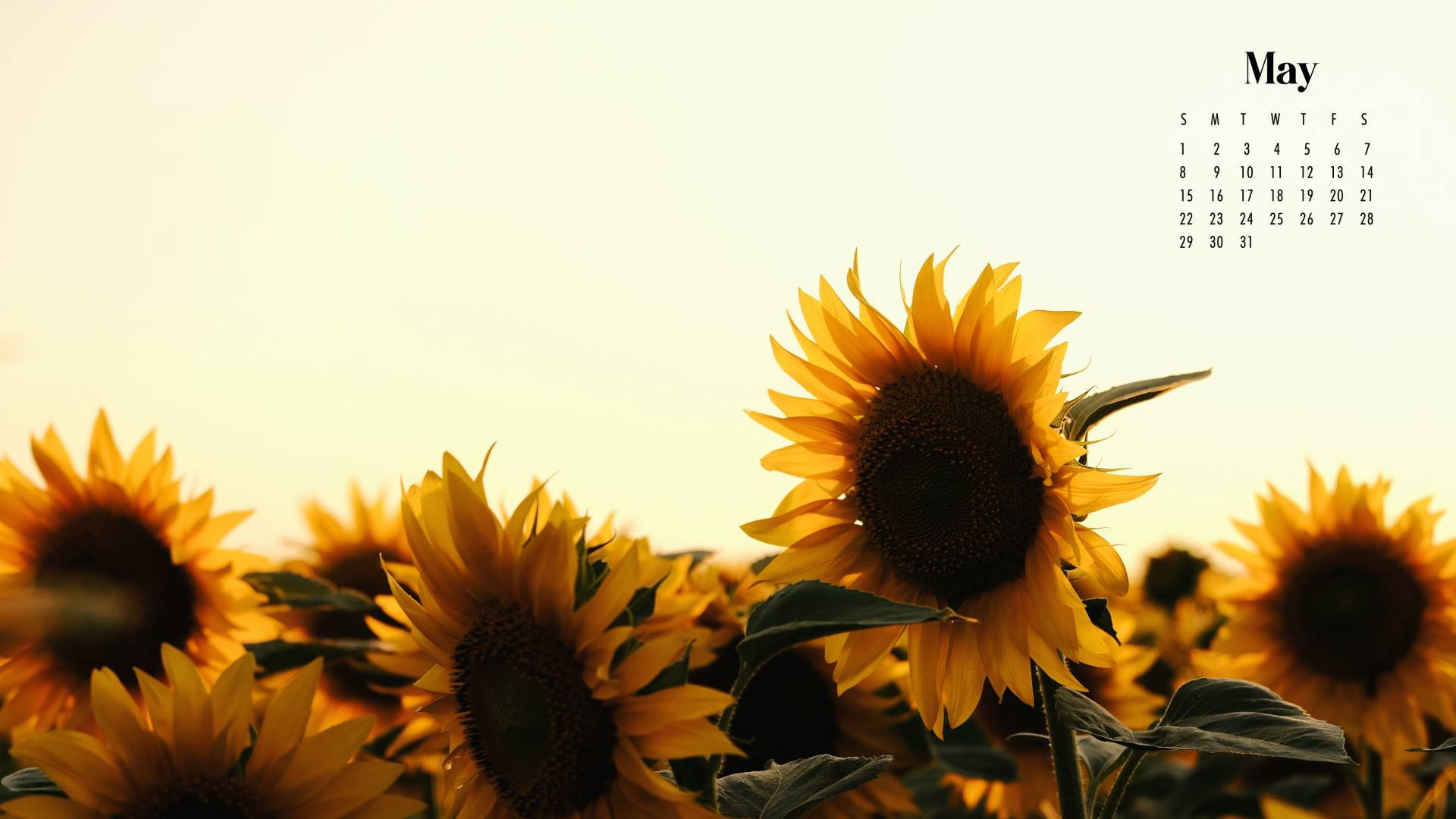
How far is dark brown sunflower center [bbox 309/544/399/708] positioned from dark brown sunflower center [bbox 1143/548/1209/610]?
16.5 ft

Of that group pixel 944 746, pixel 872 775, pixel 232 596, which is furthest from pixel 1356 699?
pixel 232 596

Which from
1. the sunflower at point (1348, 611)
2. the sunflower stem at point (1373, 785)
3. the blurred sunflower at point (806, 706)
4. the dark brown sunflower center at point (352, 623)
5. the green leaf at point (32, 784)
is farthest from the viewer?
the dark brown sunflower center at point (352, 623)

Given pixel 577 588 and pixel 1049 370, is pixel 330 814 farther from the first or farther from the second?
pixel 1049 370

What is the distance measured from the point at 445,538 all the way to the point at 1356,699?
352cm

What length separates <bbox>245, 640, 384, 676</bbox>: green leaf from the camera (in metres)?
3.06

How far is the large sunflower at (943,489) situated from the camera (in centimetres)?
203

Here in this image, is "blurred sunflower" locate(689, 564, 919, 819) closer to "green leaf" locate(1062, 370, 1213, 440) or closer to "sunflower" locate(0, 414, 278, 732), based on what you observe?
"sunflower" locate(0, 414, 278, 732)

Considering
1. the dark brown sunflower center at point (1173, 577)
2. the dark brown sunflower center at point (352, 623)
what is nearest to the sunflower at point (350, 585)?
the dark brown sunflower center at point (352, 623)

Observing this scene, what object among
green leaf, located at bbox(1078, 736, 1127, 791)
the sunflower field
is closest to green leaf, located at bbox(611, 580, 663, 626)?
the sunflower field

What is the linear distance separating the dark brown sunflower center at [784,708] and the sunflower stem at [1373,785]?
1675 mm

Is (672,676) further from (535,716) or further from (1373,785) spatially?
(1373,785)

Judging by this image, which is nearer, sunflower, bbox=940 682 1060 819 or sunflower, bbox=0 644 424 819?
sunflower, bbox=0 644 424 819

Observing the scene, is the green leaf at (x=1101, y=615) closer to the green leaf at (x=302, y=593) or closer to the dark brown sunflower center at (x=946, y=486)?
the dark brown sunflower center at (x=946, y=486)

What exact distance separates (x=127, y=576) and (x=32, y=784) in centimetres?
186
